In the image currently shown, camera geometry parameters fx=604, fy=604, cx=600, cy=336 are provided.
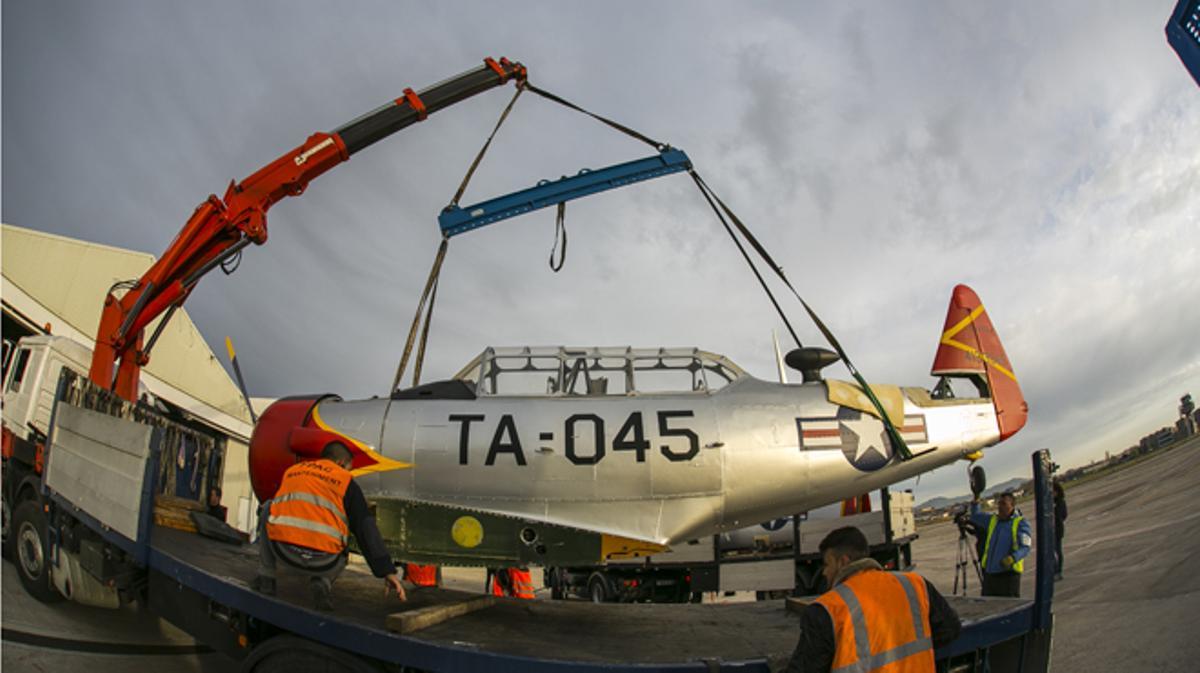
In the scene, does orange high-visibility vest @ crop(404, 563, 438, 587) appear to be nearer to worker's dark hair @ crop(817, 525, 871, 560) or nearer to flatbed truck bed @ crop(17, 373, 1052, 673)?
flatbed truck bed @ crop(17, 373, 1052, 673)

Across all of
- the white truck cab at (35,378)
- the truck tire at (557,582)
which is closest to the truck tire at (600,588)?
the truck tire at (557,582)

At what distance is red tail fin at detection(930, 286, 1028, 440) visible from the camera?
710 centimetres

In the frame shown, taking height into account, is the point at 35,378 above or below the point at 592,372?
above

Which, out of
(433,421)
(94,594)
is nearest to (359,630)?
(433,421)

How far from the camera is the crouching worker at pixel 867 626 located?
8.39ft

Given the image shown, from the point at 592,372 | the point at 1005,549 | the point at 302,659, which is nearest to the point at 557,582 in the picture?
the point at 592,372

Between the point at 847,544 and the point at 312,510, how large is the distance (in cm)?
331

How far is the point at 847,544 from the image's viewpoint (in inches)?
117

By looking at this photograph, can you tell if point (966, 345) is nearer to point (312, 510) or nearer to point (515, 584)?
point (515, 584)

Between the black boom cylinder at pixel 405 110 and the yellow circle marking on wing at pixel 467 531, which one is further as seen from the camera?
the black boom cylinder at pixel 405 110

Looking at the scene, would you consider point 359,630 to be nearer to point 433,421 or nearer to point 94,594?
point 433,421

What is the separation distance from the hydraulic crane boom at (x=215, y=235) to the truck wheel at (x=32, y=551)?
286 cm

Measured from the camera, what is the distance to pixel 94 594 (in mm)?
5105

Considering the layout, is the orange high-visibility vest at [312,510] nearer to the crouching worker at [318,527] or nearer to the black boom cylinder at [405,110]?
the crouching worker at [318,527]
